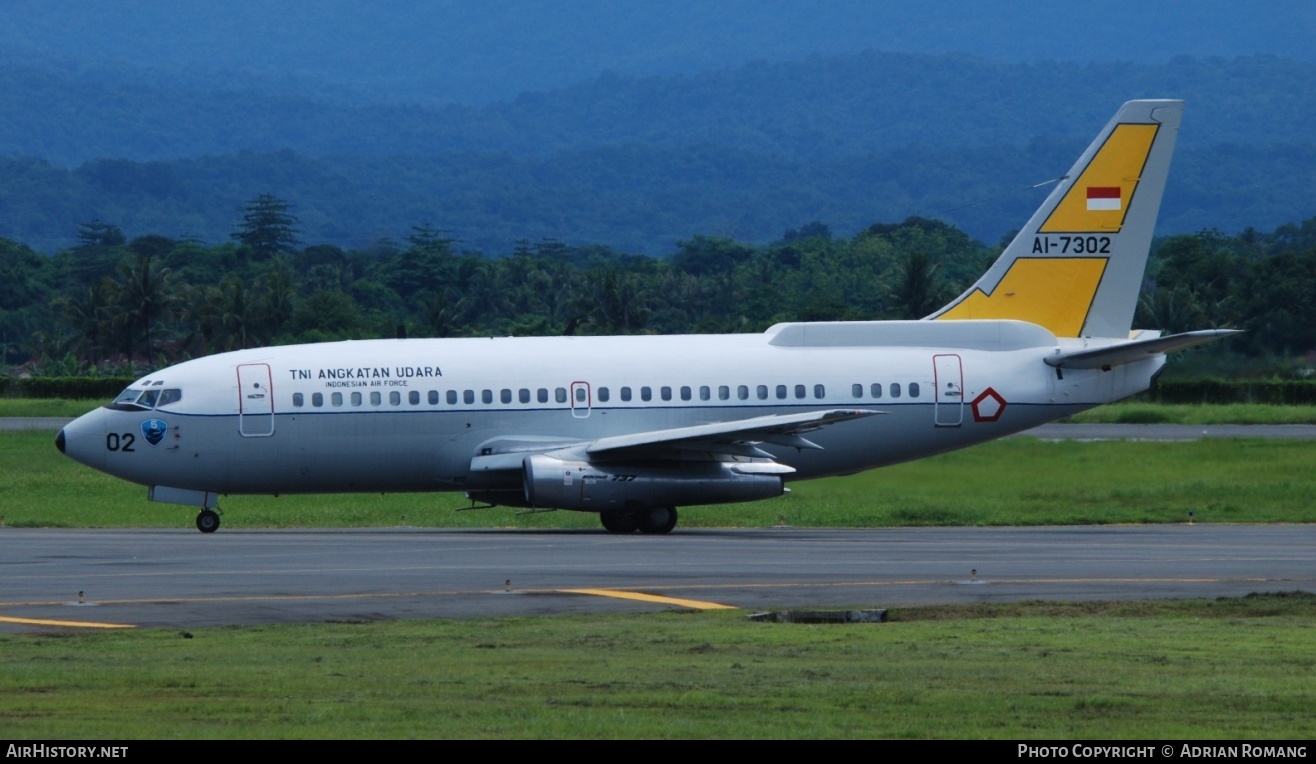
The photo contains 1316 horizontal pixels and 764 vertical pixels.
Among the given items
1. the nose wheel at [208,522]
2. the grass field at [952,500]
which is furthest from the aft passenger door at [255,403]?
the grass field at [952,500]

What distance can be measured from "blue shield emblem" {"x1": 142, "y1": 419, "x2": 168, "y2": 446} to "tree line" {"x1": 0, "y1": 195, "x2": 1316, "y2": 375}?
533cm

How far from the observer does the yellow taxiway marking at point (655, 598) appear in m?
22.5

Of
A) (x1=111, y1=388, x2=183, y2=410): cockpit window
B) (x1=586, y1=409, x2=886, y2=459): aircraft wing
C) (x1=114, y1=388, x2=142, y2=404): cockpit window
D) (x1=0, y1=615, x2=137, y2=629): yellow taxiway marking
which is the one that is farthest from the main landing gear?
(x1=0, y1=615, x2=137, y2=629): yellow taxiway marking

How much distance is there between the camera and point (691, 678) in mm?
16219

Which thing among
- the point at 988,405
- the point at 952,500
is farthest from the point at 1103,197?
the point at 952,500

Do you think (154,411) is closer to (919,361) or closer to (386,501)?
(386,501)

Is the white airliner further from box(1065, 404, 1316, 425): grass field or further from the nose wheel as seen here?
box(1065, 404, 1316, 425): grass field

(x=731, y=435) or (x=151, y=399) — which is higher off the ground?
(x=151, y=399)

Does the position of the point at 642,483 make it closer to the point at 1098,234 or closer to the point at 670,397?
the point at 670,397

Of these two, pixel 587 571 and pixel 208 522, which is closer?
pixel 587 571

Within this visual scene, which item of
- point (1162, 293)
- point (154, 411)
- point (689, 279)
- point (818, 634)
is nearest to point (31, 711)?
point (818, 634)

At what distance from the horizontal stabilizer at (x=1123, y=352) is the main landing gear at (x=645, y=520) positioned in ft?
26.3

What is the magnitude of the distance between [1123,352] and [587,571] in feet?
46.6

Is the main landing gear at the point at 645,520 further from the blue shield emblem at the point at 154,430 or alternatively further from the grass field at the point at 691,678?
the grass field at the point at 691,678
